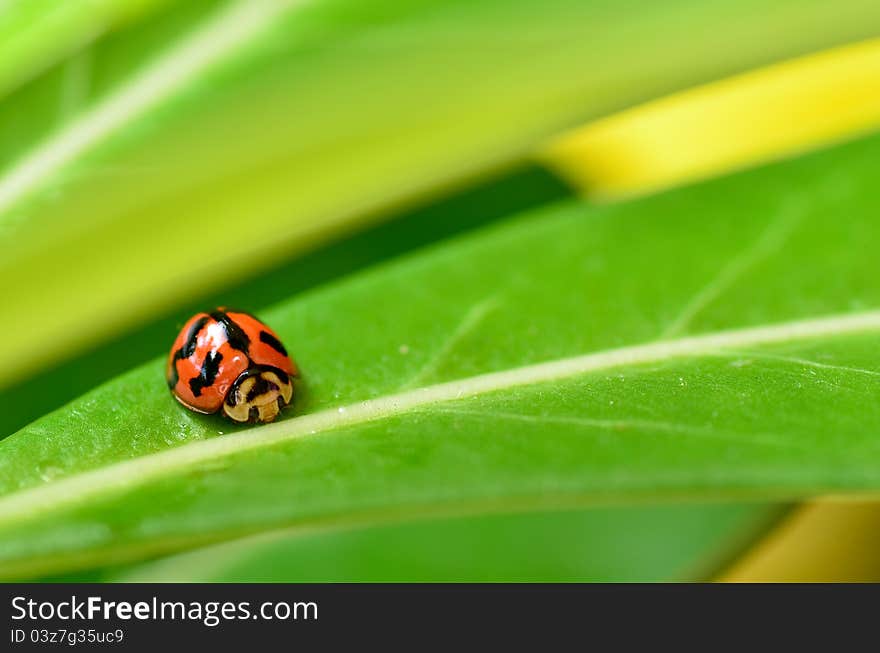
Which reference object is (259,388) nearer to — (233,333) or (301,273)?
(233,333)

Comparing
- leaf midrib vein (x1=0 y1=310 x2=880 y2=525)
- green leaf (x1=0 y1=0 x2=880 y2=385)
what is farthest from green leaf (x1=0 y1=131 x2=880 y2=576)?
green leaf (x1=0 y1=0 x2=880 y2=385)

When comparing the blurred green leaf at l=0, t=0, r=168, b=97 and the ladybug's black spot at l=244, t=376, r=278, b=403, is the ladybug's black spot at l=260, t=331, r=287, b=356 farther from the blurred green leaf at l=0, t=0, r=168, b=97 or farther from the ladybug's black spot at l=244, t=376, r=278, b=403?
the blurred green leaf at l=0, t=0, r=168, b=97

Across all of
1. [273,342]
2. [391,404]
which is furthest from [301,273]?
[391,404]

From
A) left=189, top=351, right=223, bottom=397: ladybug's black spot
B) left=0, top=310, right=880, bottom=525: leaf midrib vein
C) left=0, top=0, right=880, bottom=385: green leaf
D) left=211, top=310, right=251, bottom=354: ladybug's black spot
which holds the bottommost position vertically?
left=0, top=310, right=880, bottom=525: leaf midrib vein

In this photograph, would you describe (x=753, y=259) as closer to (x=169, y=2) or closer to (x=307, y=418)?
(x=307, y=418)

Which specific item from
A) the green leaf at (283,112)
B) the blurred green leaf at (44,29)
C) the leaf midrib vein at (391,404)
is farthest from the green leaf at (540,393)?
the blurred green leaf at (44,29)

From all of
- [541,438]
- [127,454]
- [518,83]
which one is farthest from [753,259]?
[127,454]

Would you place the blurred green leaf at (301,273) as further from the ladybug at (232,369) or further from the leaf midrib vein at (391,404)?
the leaf midrib vein at (391,404)
